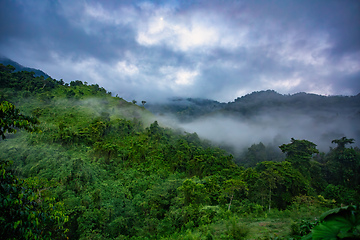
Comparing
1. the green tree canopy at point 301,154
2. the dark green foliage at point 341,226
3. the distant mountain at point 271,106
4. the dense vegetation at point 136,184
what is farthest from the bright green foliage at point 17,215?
the distant mountain at point 271,106

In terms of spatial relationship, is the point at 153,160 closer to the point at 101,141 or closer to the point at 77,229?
the point at 101,141

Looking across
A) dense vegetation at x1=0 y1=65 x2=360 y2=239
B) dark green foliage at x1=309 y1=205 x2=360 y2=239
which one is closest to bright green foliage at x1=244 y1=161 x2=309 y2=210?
dense vegetation at x1=0 y1=65 x2=360 y2=239

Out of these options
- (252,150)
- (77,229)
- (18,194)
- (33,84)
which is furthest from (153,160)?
(252,150)

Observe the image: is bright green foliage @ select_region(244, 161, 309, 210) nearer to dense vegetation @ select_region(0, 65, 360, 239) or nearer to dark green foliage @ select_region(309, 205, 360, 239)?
dense vegetation @ select_region(0, 65, 360, 239)

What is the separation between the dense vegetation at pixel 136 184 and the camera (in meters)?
3.27

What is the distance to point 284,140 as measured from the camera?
294 ft

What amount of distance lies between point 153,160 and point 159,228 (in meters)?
15.6

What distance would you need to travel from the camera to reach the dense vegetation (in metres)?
3.27

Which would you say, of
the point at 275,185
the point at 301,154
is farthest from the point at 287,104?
the point at 275,185

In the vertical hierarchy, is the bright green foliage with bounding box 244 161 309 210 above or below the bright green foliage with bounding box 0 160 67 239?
below

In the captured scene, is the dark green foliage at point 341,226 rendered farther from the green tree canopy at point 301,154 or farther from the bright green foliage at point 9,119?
the green tree canopy at point 301,154

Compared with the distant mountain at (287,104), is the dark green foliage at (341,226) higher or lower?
lower

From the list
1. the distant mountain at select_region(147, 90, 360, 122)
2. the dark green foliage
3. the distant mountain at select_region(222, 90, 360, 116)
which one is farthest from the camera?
the distant mountain at select_region(147, 90, 360, 122)

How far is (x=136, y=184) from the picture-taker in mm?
22672
